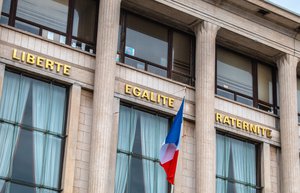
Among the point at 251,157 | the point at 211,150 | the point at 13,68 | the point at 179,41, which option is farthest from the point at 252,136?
the point at 13,68

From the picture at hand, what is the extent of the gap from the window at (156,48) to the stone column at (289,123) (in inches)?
203

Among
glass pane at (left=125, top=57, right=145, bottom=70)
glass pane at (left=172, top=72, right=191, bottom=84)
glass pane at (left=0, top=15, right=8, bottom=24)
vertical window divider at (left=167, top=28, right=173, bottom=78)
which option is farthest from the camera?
glass pane at (left=172, top=72, right=191, bottom=84)

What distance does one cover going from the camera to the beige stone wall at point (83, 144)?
2802 centimetres

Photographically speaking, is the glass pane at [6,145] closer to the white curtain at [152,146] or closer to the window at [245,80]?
the white curtain at [152,146]

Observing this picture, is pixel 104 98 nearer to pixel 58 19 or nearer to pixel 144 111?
pixel 144 111

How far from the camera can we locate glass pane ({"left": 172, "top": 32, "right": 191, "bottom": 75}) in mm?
34031

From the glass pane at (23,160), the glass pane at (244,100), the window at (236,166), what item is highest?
the glass pane at (244,100)

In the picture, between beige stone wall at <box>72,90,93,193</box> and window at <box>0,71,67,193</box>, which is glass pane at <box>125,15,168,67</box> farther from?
window at <box>0,71,67,193</box>

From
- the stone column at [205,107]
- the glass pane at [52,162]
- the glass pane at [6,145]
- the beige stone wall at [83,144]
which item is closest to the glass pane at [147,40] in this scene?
the stone column at [205,107]

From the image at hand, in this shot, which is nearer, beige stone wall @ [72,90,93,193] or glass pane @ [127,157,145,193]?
beige stone wall @ [72,90,93,193]

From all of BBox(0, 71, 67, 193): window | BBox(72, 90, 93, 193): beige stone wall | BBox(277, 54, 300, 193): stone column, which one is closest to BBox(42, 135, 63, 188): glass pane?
BBox(0, 71, 67, 193): window

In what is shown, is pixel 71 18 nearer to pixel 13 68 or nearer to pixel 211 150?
pixel 13 68

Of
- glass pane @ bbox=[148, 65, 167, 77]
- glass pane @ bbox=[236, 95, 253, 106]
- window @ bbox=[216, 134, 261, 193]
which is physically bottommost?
window @ bbox=[216, 134, 261, 193]

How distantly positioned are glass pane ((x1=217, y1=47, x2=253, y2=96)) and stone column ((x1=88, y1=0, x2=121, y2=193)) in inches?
276
